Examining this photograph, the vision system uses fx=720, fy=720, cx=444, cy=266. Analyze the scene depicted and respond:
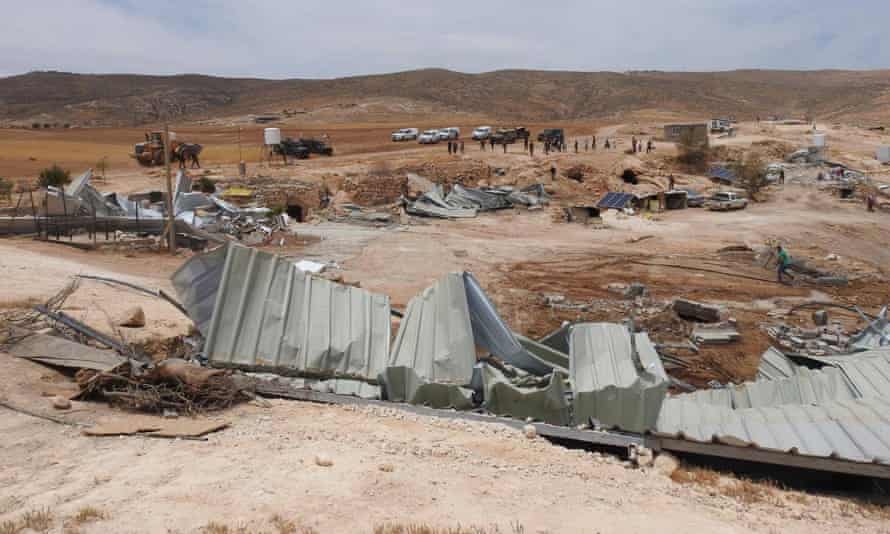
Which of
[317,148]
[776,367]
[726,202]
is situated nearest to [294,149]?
[317,148]

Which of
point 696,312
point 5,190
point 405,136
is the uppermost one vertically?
point 405,136

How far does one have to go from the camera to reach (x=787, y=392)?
342 inches

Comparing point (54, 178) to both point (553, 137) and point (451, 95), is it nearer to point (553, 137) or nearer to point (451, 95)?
point (553, 137)

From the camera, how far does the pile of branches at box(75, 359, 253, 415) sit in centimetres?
693

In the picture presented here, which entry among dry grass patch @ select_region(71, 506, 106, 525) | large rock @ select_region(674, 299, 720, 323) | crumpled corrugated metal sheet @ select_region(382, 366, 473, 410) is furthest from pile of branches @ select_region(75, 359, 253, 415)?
large rock @ select_region(674, 299, 720, 323)

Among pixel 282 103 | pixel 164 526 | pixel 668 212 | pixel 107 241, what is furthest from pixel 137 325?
pixel 282 103

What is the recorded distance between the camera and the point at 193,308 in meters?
8.36

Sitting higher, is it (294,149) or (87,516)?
(294,149)

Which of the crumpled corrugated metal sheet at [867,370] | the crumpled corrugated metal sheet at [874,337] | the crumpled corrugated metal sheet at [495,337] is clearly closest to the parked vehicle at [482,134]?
the crumpled corrugated metal sheet at [874,337]

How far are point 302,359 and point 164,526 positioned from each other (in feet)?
11.4

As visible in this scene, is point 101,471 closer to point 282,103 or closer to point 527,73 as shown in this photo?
point 282,103

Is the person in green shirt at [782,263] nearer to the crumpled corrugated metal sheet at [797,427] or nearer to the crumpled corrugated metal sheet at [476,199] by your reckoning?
the crumpled corrugated metal sheet at [797,427]

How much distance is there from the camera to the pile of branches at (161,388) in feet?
22.7

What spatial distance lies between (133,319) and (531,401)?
5.26 m
